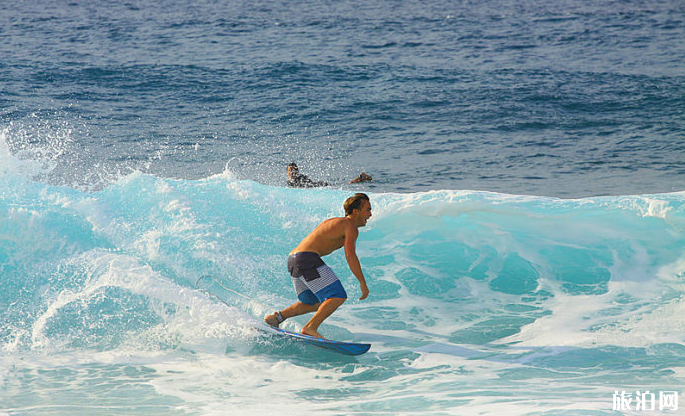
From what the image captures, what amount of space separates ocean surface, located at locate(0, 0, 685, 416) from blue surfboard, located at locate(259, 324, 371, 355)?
15 cm

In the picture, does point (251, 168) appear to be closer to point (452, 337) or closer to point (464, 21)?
point (452, 337)

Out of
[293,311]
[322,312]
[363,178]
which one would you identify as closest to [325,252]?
[322,312]

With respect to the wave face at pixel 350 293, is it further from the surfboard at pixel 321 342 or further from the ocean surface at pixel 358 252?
the surfboard at pixel 321 342

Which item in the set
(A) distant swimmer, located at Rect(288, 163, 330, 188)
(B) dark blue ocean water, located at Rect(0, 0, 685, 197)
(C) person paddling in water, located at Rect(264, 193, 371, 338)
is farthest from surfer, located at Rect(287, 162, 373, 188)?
(C) person paddling in water, located at Rect(264, 193, 371, 338)

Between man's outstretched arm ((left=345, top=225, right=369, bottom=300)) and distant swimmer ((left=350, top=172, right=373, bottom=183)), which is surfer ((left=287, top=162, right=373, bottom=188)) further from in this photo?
man's outstretched arm ((left=345, top=225, right=369, bottom=300))

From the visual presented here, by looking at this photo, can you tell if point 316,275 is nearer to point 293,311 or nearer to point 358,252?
point 293,311

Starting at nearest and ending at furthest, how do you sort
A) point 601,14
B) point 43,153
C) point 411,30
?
1. point 43,153
2. point 411,30
3. point 601,14

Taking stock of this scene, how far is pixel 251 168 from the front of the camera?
1513 centimetres

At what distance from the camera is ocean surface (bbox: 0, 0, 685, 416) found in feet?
18.1

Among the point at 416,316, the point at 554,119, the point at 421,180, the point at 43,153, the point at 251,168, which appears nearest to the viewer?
the point at 416,316

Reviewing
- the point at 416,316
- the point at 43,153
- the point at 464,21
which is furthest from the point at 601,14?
the point at 416,316

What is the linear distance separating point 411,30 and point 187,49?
8.53m

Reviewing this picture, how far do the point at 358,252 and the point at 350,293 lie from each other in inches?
42.9

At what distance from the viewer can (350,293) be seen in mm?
7590
